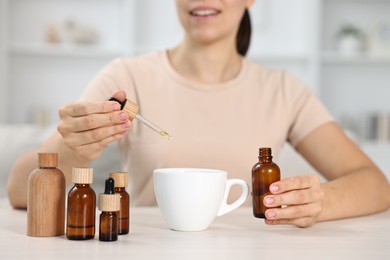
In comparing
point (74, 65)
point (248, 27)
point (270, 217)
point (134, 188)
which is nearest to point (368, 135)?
point (74, 65)

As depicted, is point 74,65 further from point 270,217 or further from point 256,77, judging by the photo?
point 270,217

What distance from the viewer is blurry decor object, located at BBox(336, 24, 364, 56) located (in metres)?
4.07

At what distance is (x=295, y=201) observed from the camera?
3.58 ft

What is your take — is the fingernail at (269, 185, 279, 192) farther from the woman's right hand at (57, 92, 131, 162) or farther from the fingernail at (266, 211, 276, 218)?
the woman's right hand at (57, 92, 131, 162)

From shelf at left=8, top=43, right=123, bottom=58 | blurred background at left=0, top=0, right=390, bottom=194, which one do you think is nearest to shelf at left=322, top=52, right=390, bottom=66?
blurred background at left=0, top=0, right=390, bottom=194

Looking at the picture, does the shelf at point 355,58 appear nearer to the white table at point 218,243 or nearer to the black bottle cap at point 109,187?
the white table at point 218,243

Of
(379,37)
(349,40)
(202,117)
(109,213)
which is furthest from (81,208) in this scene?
(379,37)

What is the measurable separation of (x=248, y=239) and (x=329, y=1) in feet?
11.3

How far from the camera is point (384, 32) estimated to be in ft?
13.7

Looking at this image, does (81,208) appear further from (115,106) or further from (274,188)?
(274,188)

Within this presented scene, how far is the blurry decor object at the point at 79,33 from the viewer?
409 centimetres

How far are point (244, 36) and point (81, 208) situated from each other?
112cm

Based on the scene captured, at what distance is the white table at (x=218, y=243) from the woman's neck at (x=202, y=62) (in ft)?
2.12

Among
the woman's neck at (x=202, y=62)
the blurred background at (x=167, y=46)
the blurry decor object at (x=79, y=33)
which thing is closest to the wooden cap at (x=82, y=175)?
the woman's neck at (x=202, y=62)
